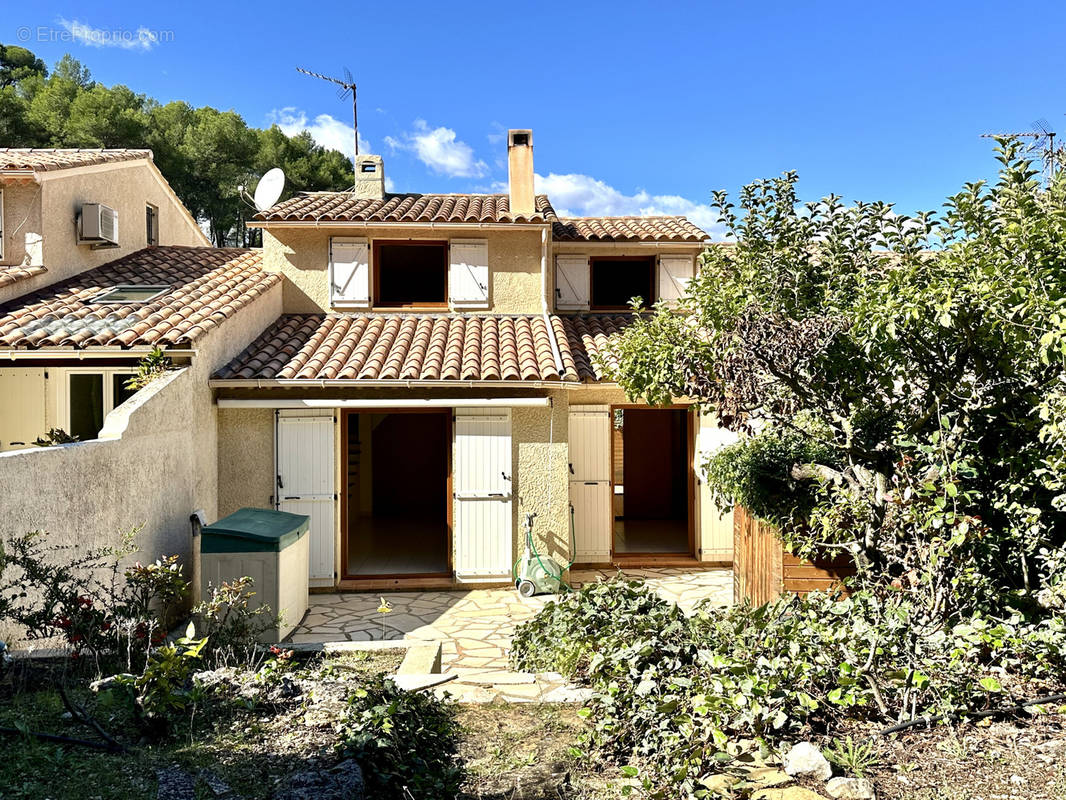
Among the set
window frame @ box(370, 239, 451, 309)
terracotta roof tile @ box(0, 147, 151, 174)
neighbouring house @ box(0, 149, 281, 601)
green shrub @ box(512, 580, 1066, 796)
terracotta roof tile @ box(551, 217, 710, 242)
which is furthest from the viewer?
terracotta roof tile @ box(551, 217, 710, 242)

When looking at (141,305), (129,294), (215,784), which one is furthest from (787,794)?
(129,294)

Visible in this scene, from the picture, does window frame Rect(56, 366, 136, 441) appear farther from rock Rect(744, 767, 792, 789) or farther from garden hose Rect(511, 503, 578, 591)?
rock Rect(744, 767, 792, 789)

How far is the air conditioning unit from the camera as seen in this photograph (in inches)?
583

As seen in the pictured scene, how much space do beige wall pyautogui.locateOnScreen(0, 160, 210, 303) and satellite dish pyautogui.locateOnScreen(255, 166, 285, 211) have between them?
3.34m

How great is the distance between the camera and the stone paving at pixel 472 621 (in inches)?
266

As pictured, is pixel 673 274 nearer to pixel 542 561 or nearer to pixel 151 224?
pixel 542 561

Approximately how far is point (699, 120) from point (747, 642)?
1404cm

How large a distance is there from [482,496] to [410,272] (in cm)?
879

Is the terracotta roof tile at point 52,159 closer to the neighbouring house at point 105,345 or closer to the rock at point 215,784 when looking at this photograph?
the neighbouring house at point 105,345

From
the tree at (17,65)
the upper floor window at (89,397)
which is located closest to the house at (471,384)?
the upper floor window at (89,397)

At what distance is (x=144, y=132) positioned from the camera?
28.3 meters

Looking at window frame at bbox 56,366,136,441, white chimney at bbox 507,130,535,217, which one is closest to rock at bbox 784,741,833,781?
window frame at bbox 56,366,136,441

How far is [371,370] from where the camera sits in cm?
1140

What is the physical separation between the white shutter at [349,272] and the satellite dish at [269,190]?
2.67m
